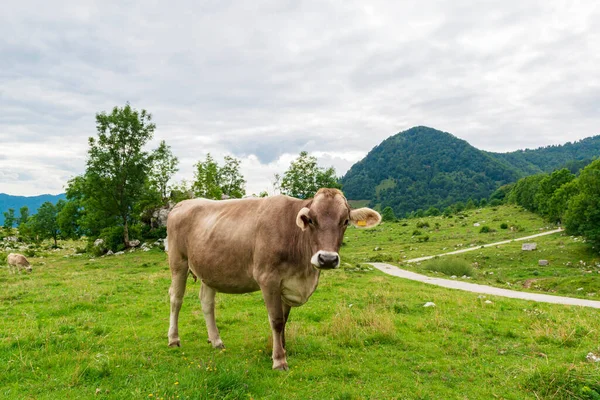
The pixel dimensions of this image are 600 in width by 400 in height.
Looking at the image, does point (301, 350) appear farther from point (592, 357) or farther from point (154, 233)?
point (154, 233)

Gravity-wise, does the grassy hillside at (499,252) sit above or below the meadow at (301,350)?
below

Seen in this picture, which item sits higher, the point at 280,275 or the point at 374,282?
the point at 280,275

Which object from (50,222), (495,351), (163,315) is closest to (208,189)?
(163,315)

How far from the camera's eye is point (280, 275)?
6195mm

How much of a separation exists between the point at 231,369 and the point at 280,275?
5.99 ft

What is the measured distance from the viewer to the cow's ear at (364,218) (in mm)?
5750

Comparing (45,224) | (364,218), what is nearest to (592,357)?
(364,218)

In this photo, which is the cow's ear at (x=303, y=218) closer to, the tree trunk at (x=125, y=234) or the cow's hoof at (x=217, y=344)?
the cow's hoof at (x=217, y=344)

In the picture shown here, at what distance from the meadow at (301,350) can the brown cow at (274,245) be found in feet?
2.85

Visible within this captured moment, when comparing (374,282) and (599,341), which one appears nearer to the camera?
(599,341)

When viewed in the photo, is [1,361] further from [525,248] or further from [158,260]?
[525,248]

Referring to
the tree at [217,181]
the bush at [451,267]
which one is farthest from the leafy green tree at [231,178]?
the bush at [451,267]

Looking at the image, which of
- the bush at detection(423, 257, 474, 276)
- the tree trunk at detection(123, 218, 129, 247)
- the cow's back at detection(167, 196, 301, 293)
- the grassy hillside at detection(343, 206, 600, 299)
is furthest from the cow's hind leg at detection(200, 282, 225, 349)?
the tree trunk at detection(123, 218, 129, 247)

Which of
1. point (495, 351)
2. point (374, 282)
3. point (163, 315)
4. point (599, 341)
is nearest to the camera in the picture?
point (495, 351)
